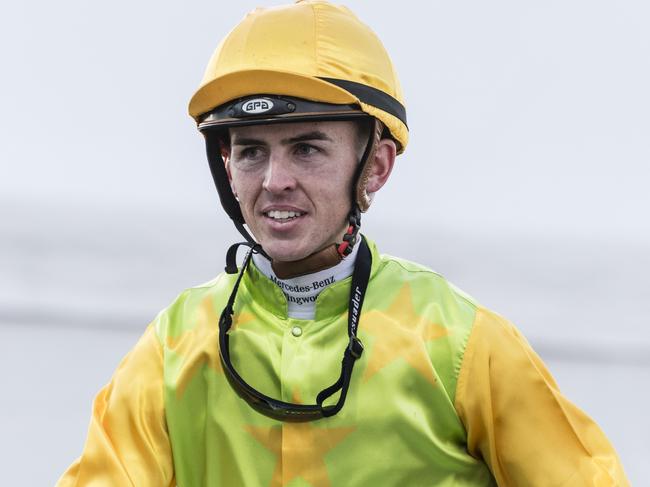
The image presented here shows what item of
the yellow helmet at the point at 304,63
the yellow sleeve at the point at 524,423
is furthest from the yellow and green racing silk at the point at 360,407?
the yellow helmet at the point at 304,63

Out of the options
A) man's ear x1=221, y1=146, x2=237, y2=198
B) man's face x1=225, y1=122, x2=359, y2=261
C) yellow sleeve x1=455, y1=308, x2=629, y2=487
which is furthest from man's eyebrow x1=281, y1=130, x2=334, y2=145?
yellow sleeve x1=455, y1=308, x2=629, y2=487

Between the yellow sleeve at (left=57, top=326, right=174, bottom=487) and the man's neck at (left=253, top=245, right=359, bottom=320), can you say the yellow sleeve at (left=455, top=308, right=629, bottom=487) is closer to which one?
the man's neck at (left=253, top=245, right=359, bottom=320)

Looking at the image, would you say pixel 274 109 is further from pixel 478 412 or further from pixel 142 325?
pixel 142 325

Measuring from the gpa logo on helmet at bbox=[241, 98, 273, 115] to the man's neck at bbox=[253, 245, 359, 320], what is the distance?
1.15ft

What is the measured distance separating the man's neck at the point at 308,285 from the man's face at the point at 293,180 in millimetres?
70

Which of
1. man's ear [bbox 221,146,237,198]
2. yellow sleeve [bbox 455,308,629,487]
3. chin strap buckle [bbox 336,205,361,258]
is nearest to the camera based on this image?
yellow sleeve [bbox 455,308,629,487]

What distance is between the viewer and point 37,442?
4812mm

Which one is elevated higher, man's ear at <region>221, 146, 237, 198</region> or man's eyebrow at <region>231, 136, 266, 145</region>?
man's eyebrow at <region>231, 136, 266, 145</region>

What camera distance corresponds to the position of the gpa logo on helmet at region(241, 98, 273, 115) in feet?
7.13

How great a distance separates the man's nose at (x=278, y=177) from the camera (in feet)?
7.18

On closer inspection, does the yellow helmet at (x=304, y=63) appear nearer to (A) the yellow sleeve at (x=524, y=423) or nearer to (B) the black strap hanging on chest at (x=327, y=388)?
(B) the black strap hanging on chest at (x=327, y=388)

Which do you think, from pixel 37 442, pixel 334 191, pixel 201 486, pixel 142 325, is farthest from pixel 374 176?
pixel 142 325

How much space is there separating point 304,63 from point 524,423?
773 mm

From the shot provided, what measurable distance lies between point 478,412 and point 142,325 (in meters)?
4.80
